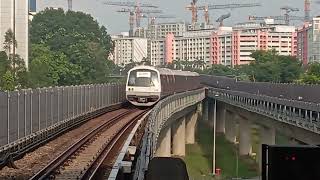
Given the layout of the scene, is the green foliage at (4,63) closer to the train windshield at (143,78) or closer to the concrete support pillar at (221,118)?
the concrete support pillar at (221,118)

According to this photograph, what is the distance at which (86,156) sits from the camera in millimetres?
20984

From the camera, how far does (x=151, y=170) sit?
5.79 meters

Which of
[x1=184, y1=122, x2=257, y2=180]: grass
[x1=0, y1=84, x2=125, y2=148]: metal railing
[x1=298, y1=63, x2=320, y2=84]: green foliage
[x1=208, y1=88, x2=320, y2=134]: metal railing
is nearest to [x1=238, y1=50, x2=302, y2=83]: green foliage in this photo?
[x1=298, y1=63, x2=320, y2=84]: green foliage

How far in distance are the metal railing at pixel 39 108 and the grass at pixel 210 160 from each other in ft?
34.2

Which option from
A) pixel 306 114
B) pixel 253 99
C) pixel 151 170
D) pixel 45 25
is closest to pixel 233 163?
pixel 253 99

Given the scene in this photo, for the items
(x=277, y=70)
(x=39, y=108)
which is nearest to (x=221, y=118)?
(x=277, y=70)

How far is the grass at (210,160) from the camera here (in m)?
47.8

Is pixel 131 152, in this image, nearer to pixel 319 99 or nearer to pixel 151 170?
pixel 151 170

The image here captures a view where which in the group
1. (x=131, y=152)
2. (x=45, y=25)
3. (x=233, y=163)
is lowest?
(x=233, y=163)

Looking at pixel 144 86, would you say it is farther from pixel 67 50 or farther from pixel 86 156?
pixel 67 50

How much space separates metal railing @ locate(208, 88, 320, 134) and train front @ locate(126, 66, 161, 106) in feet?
25.5

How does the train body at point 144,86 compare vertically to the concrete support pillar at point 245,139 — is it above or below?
above

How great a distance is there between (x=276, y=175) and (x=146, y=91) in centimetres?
4192

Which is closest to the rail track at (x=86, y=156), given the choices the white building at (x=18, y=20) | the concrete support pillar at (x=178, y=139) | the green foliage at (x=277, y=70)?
the concrete support pillar at (x=178, y=139)
